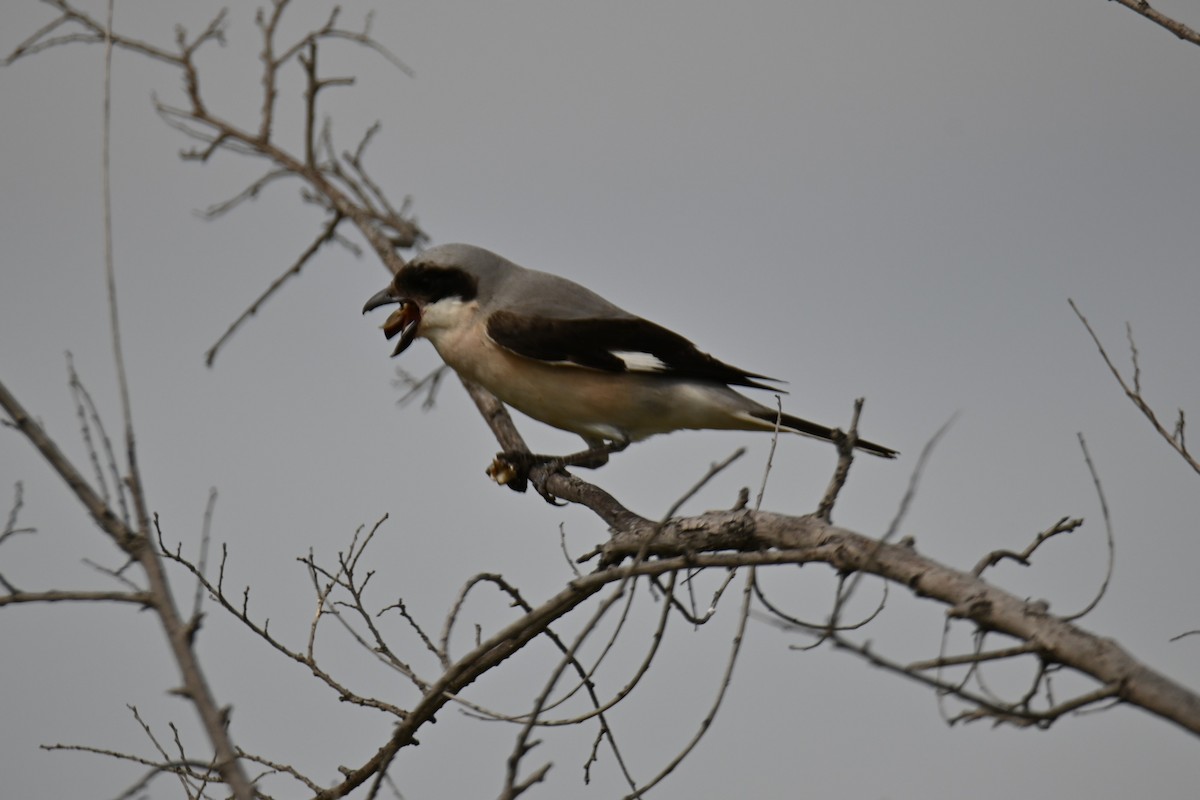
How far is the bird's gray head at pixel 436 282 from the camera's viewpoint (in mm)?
5379

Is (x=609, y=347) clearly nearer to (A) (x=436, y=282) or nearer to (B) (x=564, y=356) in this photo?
(B) (x=564, y=356)

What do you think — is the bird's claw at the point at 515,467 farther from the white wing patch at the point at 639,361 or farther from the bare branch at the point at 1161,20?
the bare branch at the point at 1161,20

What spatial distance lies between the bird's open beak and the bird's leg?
Answer: 0.65 m

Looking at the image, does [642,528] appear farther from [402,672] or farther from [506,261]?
[506,261]

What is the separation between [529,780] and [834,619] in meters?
0.67

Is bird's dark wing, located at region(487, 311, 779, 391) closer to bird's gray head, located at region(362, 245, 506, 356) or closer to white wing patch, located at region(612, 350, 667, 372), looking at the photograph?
white wing patch, located at region(612, 350, 667, 372)

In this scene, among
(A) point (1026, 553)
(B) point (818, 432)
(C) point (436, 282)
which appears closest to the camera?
(A) point (1026, 553)

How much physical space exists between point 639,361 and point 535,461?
2.25 ft

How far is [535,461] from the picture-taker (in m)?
5.43

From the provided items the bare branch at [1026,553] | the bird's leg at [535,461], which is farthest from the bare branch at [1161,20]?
the bird's leg at [535,461]

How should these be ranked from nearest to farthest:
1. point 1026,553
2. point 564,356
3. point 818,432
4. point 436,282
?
point 1026,553
point 818,432
point 564,356
point 436,282

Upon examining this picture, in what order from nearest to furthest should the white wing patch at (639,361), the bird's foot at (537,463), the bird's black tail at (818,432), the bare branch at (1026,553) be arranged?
1. the bare branch at (1026,553)
2. the bird's black tail at (818,432)
3. the white wing patch at (639,361)
4. the bird's foot at (537,463)

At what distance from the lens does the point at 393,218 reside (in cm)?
677

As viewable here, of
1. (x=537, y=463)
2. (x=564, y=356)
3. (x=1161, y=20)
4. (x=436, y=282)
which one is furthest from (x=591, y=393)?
(x=1161, y=20)
